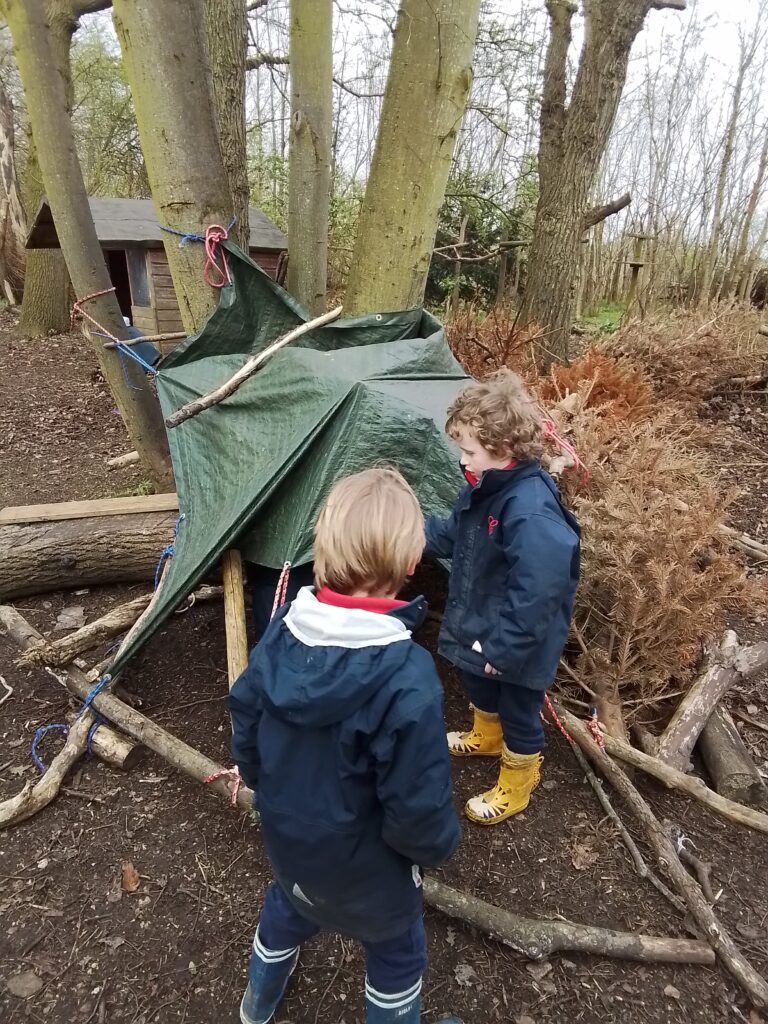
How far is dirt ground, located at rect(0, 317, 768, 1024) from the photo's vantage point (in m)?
1.89

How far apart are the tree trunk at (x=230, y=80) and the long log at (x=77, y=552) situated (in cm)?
243

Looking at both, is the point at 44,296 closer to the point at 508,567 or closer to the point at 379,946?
the point at 508,567

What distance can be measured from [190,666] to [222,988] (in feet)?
5.02

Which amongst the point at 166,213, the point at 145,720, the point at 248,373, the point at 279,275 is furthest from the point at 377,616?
the point at 279,275

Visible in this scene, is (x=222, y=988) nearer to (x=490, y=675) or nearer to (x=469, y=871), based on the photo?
(x=469, y=871)

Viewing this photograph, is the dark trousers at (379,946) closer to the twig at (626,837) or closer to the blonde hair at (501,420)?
the twig at (626,837)

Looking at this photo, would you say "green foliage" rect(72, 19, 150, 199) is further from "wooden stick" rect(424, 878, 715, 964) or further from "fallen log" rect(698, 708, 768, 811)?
"wooden stick" rect(424, 878, 715, 964)

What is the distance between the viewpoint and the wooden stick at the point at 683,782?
2.40m

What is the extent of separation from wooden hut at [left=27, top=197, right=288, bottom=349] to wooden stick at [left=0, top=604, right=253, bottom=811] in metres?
3.67

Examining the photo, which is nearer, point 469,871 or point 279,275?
point 469,871

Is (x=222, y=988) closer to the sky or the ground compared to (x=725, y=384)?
closer to the ground

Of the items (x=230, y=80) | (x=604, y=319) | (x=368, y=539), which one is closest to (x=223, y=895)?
(x=368, y=539)

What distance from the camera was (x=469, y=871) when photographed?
7.57ft

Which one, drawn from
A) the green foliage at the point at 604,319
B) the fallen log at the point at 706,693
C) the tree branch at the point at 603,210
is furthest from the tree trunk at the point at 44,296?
the fallen log at the point at 706,693
